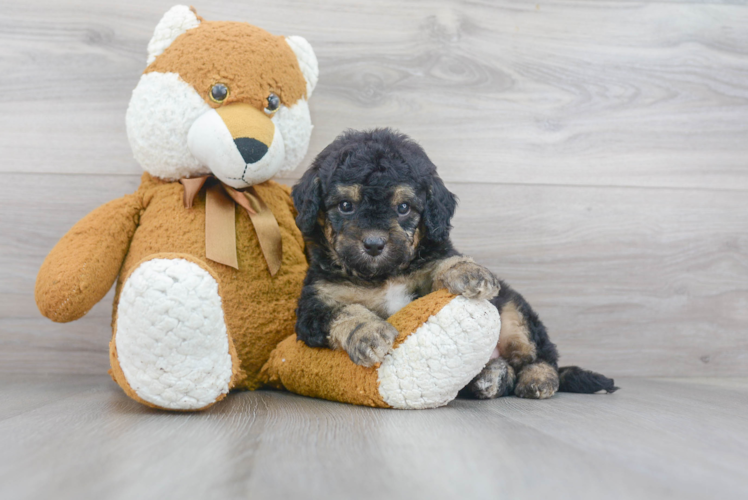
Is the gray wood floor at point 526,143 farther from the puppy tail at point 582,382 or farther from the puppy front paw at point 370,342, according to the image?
the puppy front paw at point 370,342

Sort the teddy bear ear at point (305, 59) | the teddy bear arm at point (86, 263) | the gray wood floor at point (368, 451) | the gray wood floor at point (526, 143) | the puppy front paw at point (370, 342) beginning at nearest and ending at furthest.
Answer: the gray wood floor at point (368, 451) < the puppy front paw at point (370, 342) < the teddy bear arm at point (86, 263) < the teddy bear ear at point (305, 59) < the gray wood floor at point (526, 143)

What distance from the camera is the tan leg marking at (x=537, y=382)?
5.28 ft

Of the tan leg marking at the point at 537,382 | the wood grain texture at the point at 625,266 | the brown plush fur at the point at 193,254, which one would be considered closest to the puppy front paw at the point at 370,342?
the brown plush fur at the point at 193,254

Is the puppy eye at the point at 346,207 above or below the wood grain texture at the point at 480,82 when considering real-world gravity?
below

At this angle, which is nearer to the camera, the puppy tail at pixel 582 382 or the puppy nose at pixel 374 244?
the puppy nose at pixel 374 244

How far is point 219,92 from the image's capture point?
5.26 ft

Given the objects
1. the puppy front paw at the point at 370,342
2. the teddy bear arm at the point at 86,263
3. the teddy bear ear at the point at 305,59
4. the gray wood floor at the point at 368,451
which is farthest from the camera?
the teddy bear ear at the point at 305,59

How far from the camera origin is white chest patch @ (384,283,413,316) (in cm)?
157

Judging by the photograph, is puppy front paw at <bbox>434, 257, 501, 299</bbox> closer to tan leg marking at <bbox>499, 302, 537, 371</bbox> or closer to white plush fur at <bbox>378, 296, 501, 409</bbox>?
white plush fur at <bbox>378, 296, 501, 409</bbox>

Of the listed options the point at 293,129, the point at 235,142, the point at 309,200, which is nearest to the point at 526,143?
the point at 293,129

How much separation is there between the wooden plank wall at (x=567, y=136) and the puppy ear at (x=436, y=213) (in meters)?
0.71

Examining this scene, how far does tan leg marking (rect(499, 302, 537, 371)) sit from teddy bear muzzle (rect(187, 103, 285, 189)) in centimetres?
86

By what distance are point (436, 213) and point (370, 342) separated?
1.38 ft

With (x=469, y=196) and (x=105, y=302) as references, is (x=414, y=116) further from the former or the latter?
(x=105, y=302)
